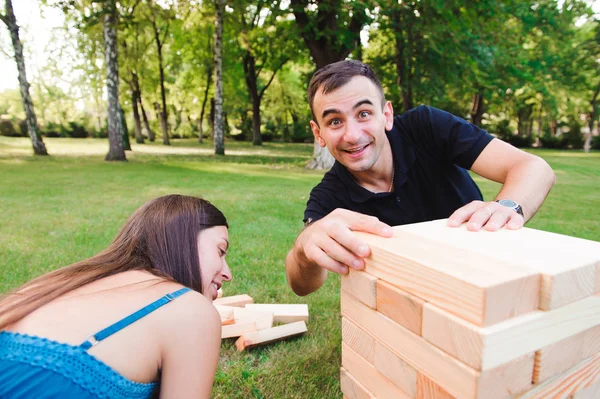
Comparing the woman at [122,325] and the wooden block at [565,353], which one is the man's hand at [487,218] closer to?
the wooden block at [565,353]

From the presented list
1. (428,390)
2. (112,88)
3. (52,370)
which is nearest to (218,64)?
(112,88)

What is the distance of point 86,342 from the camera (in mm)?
1406

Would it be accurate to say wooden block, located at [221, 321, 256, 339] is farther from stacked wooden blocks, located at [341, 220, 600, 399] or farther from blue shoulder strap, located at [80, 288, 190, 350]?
stacked wooden blocks, located at [341, 220, 600, 399]

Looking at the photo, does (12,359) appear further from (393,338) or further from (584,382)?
(584,382)

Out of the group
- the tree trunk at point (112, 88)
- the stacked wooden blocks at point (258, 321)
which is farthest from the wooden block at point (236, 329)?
→ the tree trunk at point (112, 88)

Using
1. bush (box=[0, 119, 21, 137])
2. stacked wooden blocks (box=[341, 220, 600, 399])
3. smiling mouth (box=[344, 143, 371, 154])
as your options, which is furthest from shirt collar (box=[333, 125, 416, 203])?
bush (box=[0, 119, 21, 137])

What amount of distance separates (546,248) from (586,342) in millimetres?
267

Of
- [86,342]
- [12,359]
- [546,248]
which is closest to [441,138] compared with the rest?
[546,248]

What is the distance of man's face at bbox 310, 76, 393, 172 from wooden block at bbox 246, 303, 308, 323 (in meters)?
1.44

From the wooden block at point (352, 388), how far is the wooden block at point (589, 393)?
59 cm

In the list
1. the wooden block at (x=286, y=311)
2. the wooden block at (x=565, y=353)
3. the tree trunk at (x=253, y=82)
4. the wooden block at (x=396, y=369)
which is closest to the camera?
the wooden block at (x=565, y=353)

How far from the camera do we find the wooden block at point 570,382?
3.38 feet

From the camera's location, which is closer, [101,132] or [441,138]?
[441,138]

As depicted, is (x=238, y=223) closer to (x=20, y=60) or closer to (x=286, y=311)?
(x=286, y=311)
